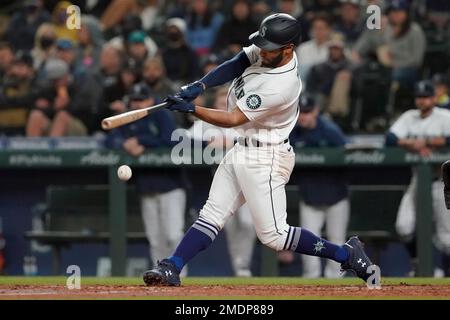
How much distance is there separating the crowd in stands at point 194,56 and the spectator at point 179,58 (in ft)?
0.04

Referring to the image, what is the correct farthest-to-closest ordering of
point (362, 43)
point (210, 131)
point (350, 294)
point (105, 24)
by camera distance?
point (105, 24) → point (362, 43) → point (210, 131) → point (350, 294)

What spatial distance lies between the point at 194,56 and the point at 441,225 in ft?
11.5

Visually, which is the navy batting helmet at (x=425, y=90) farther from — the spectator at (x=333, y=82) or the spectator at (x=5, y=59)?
the spectator at (x=5, y=59)

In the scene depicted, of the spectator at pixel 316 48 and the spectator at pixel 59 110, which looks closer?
the spectator at pixel 59 110

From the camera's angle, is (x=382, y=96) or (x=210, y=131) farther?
(x=382, y=96)

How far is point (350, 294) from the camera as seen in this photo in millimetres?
6887

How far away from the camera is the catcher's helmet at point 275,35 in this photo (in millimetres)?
6953

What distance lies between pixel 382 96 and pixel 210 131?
213cm

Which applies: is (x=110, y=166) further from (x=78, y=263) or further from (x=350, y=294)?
(x=350, y=294)

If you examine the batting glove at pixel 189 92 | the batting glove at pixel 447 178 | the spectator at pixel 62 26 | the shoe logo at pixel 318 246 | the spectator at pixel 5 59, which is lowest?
the shoe logo at pixel 318 246

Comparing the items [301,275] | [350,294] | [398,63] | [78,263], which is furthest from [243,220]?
[350,294]

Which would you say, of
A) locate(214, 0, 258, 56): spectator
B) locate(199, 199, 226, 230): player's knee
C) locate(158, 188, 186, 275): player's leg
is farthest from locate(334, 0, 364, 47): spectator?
locate(199, 199, 226, 230): player's knee

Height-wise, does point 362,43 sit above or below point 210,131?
above

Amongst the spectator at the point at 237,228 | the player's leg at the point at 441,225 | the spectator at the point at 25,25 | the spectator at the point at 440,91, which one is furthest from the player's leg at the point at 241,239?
the spectator at the point at 25,25
